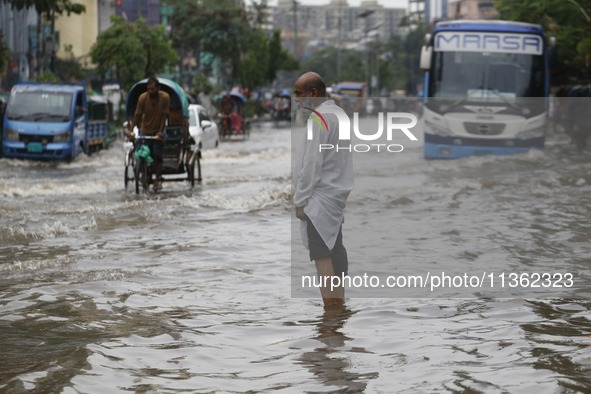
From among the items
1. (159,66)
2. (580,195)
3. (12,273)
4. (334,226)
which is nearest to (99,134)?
(159,66)

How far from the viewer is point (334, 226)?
545 cm

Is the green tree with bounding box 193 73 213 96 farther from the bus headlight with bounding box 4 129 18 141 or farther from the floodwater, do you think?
the floodwater

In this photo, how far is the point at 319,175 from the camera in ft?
17.5

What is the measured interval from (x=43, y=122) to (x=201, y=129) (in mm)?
3907

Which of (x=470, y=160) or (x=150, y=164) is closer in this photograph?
(x=150, y=164)

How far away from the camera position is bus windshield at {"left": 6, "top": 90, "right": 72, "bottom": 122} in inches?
822

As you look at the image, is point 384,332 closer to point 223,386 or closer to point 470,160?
point 223,386

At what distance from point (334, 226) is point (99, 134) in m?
20.3

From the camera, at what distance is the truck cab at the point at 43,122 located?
Result: 2056cm

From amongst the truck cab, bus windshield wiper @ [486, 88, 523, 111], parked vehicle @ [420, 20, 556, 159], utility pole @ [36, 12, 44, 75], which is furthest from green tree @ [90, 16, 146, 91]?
bus windshield wiper @ [486, 88, 523, 111]

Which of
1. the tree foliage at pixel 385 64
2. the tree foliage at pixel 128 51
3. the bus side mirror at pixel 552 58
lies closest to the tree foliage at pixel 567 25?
the bus side mirror at pixel 552 58

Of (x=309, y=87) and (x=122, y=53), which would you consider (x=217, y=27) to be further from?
(x=309, y=87)

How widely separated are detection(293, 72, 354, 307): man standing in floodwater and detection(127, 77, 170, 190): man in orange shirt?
748 centimetres

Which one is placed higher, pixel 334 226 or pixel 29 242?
pixel 334 226
